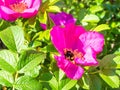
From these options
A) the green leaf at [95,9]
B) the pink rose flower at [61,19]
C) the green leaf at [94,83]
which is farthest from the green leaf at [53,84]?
the green leaf at [95,9]

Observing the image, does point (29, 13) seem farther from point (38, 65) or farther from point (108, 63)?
point (108, 63)

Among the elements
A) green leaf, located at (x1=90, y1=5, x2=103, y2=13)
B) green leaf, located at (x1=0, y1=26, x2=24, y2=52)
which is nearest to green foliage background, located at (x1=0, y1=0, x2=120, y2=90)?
green leaf, located at (x1=0, y1=26, x2=24, y2=52)

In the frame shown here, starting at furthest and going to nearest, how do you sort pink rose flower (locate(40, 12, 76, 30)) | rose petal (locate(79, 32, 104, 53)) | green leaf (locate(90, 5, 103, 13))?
green leaf (locate(90, 5, 103, 13)), pink rose flower (locate(40, 12, 76, 30)), rose petal (locate(79, 32, 104, 53))

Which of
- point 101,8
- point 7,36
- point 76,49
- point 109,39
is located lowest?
point 109,39

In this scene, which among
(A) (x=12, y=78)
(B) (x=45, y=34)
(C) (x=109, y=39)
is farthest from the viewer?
(C) (x=109, y=39)

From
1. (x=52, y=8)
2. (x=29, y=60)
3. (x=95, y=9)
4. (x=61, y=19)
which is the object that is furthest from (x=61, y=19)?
(x=95, y=9)

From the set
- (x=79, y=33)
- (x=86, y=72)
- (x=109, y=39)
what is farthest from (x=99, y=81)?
(x=109, y=39)

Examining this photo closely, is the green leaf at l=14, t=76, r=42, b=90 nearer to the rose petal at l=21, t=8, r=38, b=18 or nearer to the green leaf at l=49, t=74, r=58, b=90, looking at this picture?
the green leaf at l=49, t=74, r=58, b=90

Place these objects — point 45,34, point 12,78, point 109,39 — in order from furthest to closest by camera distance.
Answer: point 109,39 < point 45,34 < point 12,78

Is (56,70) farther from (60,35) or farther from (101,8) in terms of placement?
(101,8)
